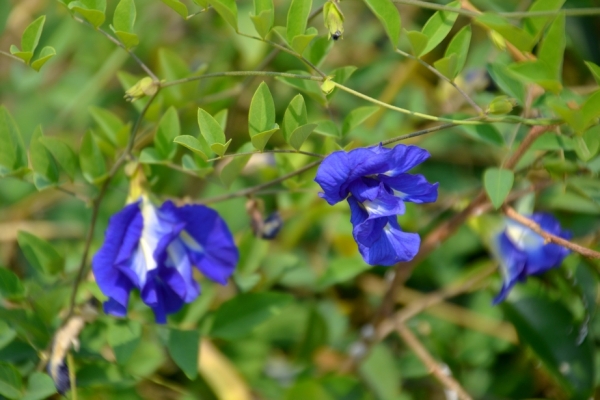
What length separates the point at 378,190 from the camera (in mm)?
815

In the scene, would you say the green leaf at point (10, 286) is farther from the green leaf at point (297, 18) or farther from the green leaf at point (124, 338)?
the green leaf at point (297, 18)

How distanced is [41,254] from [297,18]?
22.3 inches

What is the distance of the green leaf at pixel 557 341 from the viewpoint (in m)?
1.23

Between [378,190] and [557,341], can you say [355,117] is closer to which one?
[378,190]

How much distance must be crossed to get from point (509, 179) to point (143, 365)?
0.78 meters

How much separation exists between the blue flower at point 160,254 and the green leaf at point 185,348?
0.19 feet

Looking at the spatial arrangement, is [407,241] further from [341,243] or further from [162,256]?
[341,243]

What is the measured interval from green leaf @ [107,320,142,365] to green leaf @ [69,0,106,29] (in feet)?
1.54

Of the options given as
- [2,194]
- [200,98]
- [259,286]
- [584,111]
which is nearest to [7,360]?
[259,286]

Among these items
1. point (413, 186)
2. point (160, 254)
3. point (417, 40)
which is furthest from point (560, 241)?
point (160, 254)

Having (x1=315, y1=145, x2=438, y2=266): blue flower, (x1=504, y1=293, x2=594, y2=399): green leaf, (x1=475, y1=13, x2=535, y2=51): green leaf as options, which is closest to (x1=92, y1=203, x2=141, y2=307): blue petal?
(x1=315, y1=145, x2=438, y2=266): blue flower

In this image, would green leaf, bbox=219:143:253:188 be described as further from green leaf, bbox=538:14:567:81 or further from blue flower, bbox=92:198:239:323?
green leaf, bbox=538:14:567:81

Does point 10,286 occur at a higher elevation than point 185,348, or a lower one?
higher

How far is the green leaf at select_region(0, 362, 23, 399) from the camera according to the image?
0.95m
